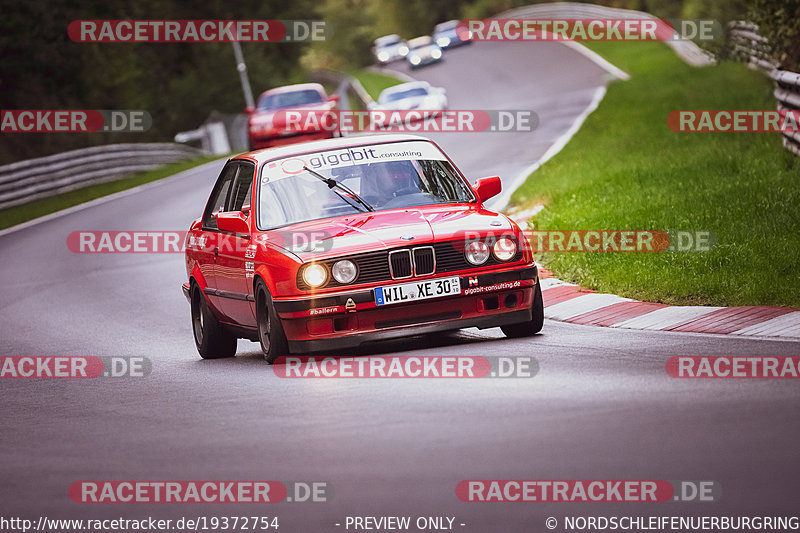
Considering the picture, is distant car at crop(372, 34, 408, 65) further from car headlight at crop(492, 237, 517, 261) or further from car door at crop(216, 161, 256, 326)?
car headlight at crop(492, 237, 517, 261)

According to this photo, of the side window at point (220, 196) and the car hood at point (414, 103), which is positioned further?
the car hood at point (414, 103)

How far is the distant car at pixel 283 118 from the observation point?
29875mm

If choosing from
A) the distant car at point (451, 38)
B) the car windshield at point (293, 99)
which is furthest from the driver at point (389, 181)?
the distant car at point (451, 38)

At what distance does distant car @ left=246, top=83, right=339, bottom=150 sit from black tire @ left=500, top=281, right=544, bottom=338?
19862mm

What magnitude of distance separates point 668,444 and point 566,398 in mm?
1162

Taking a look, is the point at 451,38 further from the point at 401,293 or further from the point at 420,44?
the point at 401,293

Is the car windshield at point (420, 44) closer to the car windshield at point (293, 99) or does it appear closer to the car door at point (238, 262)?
the car windshield at point (293, 99)

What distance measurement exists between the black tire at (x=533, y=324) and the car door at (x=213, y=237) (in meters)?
2.43

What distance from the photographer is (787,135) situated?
58.2 feet

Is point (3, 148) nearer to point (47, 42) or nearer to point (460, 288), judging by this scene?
point (47, 42)

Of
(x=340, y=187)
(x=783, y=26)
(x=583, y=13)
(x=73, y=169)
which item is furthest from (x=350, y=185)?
(x=583, y=13)

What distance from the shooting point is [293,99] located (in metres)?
31.3

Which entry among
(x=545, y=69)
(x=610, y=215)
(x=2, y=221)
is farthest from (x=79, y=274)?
(x=545, y=69)

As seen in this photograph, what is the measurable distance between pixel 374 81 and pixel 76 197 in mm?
41487
